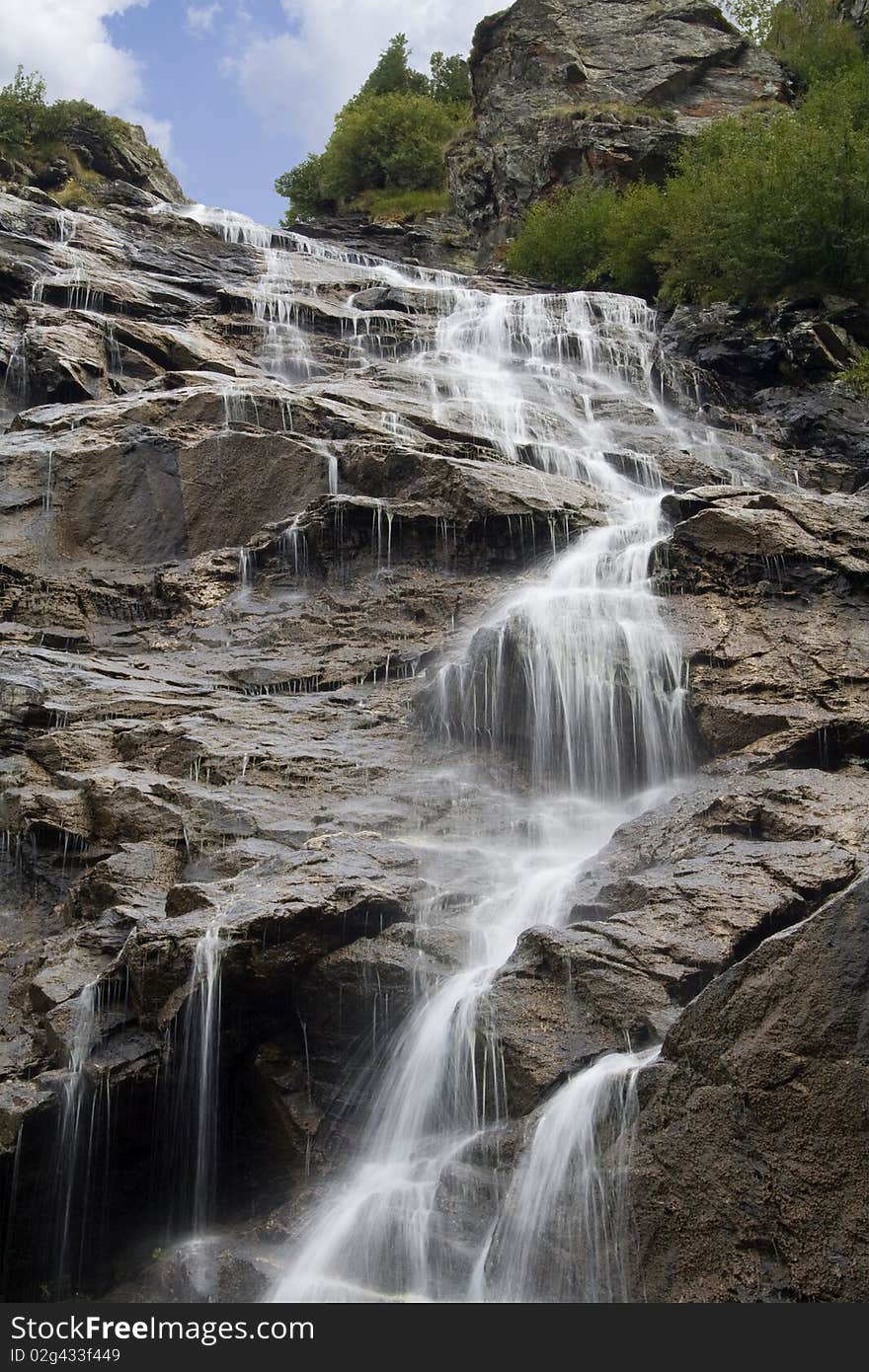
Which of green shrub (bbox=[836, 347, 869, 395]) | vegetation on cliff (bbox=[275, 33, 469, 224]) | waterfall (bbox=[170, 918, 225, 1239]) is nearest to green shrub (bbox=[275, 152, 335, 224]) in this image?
vegetation on cliff (bbox=[275, 33, 469, 224])

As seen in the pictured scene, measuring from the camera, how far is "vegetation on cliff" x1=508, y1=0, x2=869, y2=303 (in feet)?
81.5

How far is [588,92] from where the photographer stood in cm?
3753

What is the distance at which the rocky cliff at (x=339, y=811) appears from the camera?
5684 mm

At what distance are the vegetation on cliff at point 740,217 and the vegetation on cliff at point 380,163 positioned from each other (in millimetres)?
8401

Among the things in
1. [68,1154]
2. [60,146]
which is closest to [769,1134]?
[68,1154]

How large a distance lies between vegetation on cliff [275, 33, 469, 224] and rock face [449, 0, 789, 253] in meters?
1.73

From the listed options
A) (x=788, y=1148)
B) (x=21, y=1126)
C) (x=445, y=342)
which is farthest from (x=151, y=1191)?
(x=445, y=342)

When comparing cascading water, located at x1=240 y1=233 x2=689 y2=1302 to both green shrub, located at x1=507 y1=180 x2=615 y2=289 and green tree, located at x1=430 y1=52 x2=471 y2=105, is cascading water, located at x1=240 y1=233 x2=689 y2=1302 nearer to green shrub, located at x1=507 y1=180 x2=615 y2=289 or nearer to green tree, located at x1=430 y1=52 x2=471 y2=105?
green shrub, located at x1=507 y1=180 x2=615 y2=289

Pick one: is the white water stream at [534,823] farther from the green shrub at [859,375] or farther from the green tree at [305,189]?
the green tree at [305,189]

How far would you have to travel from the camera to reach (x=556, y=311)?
86.0 feet

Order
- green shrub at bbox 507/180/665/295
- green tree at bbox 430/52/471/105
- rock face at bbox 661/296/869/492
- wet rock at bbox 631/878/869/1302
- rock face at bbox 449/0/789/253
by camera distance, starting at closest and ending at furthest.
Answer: wet rock at bbox 631/878/869/1302 < rock face at bbox 661/296/869/492 < green shrub at bbox 507/180/665/295 < rock face at bbox 449/0/789/253 < green tree at bbox 430/52/471/105

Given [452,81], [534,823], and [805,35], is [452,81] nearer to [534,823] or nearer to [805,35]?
[805,35]

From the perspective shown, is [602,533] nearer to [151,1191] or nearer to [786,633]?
[786,633]

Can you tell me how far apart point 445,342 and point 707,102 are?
2001 cm
